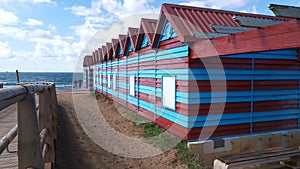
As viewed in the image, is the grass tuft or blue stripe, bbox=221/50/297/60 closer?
the grass tuft

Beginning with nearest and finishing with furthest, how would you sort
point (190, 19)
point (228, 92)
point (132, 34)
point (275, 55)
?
point (228, 92), point (190, 19), point (275, 55), point (132, 34)

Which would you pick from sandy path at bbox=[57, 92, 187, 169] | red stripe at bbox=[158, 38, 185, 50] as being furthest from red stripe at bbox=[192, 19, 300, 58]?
sandy path at bbox=[57, 92, 187, 169]

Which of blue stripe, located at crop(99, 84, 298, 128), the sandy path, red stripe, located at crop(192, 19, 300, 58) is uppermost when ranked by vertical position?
red stripe, located at crop(192, 19, 300, 58)

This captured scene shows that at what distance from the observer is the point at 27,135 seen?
1.89 m

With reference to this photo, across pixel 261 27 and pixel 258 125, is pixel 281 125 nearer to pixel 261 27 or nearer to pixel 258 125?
pixel 258 125

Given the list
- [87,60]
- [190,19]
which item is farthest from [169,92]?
[87,60]

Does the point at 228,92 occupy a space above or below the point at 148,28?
below

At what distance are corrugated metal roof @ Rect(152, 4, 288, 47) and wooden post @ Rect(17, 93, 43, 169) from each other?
15.4 feet

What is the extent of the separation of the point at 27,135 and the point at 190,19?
6.15 m

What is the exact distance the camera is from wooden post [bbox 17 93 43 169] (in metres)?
1.85

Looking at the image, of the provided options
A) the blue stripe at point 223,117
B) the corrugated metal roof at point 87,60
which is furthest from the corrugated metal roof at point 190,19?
the corrugated metal roof at point 87,60

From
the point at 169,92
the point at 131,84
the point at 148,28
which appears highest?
the point at 148,28

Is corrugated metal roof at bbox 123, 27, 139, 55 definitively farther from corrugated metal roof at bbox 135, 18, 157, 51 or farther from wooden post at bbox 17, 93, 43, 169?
wooden post at bbox 17, 93, 43, 169

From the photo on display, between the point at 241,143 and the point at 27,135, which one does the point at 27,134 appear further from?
the point at 241,143
